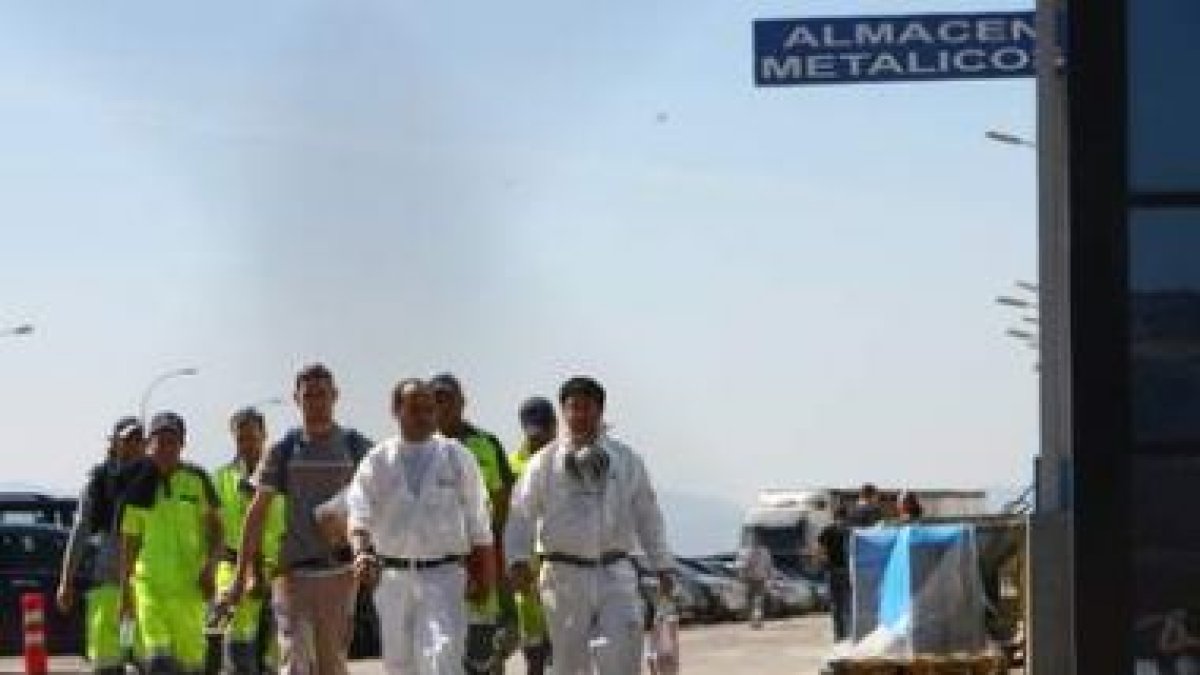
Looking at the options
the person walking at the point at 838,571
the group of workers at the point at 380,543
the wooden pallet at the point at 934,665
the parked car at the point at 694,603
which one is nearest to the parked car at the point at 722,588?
the parked car at the point at 694,603

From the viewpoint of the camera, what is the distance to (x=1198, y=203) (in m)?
8.26

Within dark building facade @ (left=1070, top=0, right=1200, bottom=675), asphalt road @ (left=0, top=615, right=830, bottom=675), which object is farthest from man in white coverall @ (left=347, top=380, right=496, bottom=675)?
asphalt road @ (left=0, top=615, right=830, bottom=675)

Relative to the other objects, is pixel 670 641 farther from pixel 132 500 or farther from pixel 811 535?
pixel 811 535

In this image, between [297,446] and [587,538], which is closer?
[587,538]

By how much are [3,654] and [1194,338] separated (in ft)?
74.4

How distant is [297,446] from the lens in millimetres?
13734

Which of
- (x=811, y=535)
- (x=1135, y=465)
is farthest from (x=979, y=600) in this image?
(x=811, y=535)

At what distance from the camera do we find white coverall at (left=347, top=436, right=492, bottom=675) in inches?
463

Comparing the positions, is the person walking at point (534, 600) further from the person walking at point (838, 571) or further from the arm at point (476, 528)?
the person walking at point (838, 571)

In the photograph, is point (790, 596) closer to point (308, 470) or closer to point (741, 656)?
point (741, 656)

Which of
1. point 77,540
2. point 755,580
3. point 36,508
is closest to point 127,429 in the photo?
point 77,540

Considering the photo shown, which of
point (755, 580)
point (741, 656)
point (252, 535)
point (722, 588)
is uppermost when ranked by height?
point (252, 535)

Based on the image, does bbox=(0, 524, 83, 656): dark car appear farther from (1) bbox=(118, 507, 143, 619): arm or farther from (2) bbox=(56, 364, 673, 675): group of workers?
(1) bbox=(118, 507, 143, 619): arm

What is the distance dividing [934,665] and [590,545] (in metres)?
7.74
